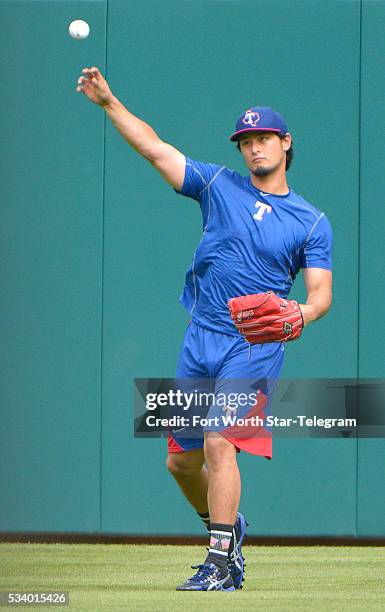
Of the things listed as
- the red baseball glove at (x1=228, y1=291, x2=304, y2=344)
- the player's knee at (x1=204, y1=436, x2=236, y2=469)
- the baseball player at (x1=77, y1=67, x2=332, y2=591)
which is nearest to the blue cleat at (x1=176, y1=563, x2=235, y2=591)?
the baseball player at (x1=77, y1=67, x2=332, y2=591)

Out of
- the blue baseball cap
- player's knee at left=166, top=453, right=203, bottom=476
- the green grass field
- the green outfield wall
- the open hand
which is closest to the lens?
the green grass field

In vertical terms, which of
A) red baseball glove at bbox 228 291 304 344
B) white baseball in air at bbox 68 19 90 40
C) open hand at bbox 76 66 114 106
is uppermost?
white baseball in air at bbox 68 19 90 40

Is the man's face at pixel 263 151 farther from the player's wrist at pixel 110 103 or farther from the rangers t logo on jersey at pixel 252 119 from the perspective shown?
the player's wrist at pixel 110 103

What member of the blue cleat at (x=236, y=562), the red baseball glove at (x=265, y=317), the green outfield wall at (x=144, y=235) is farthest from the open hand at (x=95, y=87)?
the green outfield wall at (x=144, y=235)

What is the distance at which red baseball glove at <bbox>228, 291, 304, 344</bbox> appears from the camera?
21.1 feet

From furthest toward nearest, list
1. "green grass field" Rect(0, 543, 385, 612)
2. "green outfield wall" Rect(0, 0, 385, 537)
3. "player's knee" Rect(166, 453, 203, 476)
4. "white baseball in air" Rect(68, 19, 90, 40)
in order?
"green outfield wall" Rect(0, 0, 385, 537), "white baseball in air" Rect(68, 19, 90, 40), "player's knee" Rect(166, 453, 203, 476), "green grass field" Rect(0, 543, 385, 612)

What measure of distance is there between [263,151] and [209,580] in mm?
1901

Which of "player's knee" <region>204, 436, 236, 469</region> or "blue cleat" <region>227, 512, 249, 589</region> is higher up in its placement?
"player's knee" <region>204, 436, 236, 469</region>

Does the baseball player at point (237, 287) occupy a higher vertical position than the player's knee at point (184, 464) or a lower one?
higher

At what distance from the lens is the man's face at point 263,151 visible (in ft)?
21.9

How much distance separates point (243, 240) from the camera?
6633mm

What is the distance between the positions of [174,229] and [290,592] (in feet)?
9.18

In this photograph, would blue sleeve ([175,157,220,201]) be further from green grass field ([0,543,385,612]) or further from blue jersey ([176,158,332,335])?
green grass field ([0,543,385,612])

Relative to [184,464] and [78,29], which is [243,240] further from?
[78,29]
